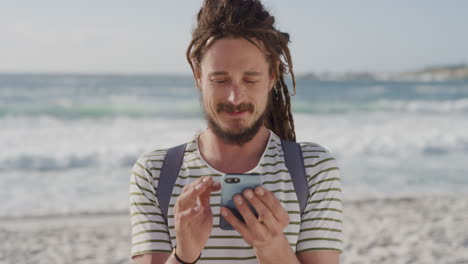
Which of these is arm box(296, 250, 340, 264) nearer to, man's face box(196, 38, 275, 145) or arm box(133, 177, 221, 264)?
arm box(133, 177, 221, 264)

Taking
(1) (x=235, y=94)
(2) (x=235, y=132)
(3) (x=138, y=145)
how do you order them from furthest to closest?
(3) (x=138, y=145) → (2) (x=235, y=132) → (1) (x=235, y=94)

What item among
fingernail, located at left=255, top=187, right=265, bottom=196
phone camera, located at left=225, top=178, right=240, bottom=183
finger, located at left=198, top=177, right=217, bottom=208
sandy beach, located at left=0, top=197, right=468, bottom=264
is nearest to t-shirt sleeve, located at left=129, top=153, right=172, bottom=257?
finger, located at left=198, top=177, right=217, bottom=208

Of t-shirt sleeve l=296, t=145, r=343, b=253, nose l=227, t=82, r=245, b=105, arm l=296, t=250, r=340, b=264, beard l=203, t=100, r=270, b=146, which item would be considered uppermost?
nose l=227, t=82, r=245, b=105

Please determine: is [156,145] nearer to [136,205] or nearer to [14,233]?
[14,233]

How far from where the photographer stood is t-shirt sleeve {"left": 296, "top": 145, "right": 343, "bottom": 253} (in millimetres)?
2170

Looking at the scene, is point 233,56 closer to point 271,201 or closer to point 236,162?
point 236,162

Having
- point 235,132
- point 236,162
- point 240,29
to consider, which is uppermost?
point 240,29

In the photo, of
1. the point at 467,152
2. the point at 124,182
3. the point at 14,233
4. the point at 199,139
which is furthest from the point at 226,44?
the point at 467,152

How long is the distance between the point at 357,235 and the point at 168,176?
5.65 meters

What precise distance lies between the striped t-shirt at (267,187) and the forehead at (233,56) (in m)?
0.37

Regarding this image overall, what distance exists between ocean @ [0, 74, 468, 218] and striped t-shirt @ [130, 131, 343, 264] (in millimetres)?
475

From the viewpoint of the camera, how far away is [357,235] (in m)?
7.41

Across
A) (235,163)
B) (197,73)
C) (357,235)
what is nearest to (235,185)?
(235,163)

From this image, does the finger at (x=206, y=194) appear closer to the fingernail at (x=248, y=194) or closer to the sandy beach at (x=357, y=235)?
the fingernail at (x=248, y=194)
